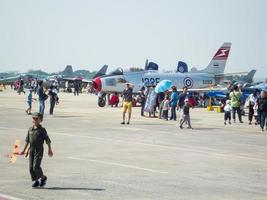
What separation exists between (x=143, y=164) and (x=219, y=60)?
144ft

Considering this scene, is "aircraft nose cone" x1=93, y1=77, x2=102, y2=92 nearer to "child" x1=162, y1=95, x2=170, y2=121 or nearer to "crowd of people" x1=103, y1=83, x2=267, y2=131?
"crowd of people" x1=103, y1=83, x2=267, y2=131

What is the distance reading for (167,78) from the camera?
4916 cm

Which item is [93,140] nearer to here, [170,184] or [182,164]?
[182,164]

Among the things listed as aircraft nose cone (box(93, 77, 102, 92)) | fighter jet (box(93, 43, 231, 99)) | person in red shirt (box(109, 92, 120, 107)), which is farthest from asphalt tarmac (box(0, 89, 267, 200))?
fighter jet (box(93, 43, 231, 99))

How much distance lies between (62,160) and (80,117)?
55.4 ft

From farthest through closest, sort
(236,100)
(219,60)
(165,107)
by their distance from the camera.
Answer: (219,60) → (165,107) → (236,100)

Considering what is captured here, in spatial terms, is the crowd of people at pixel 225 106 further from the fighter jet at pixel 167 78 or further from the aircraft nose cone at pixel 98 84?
the fighter jet at pixel 167 78

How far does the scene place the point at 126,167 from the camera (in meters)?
15.8

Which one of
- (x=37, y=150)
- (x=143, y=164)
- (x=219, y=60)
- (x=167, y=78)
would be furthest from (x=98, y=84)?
(x=37, y=150)

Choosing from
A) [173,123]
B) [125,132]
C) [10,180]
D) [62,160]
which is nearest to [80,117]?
[173,123]

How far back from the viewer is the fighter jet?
46.4 meters

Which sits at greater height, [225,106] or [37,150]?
[225,106]

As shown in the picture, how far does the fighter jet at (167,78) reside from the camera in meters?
46.4

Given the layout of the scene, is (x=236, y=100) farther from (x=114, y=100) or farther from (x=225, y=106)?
(x=114, y=100)
